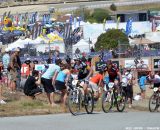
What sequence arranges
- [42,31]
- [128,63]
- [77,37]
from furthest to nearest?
[42,31]
[77,37]
[128,63]

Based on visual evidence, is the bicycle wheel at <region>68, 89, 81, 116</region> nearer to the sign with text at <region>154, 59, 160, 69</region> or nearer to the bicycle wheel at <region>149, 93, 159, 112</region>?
the bicycle wheel at <region>149, 93, 159, 112</region>

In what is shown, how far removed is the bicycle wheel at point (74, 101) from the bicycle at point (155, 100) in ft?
11.8

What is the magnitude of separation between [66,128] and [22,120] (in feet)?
7.30

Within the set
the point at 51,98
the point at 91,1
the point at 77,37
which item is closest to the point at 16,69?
the point at 51,98

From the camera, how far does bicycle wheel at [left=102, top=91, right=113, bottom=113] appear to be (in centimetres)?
1750

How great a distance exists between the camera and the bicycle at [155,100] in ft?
63.1

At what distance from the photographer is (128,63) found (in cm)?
3950

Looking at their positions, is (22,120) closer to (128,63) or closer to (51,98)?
(51,98)

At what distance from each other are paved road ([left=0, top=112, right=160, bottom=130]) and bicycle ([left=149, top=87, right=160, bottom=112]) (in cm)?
300

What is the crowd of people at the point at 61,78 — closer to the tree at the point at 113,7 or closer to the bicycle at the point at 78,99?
the bicycle at the point at 78,99

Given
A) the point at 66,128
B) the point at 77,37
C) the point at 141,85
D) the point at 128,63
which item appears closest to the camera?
the point at 66,128

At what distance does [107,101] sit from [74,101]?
64.8 inches

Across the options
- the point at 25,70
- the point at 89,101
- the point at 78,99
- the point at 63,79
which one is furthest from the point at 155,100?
the point at 25,70

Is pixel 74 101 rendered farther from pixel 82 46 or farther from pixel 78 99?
pixel 82 46
